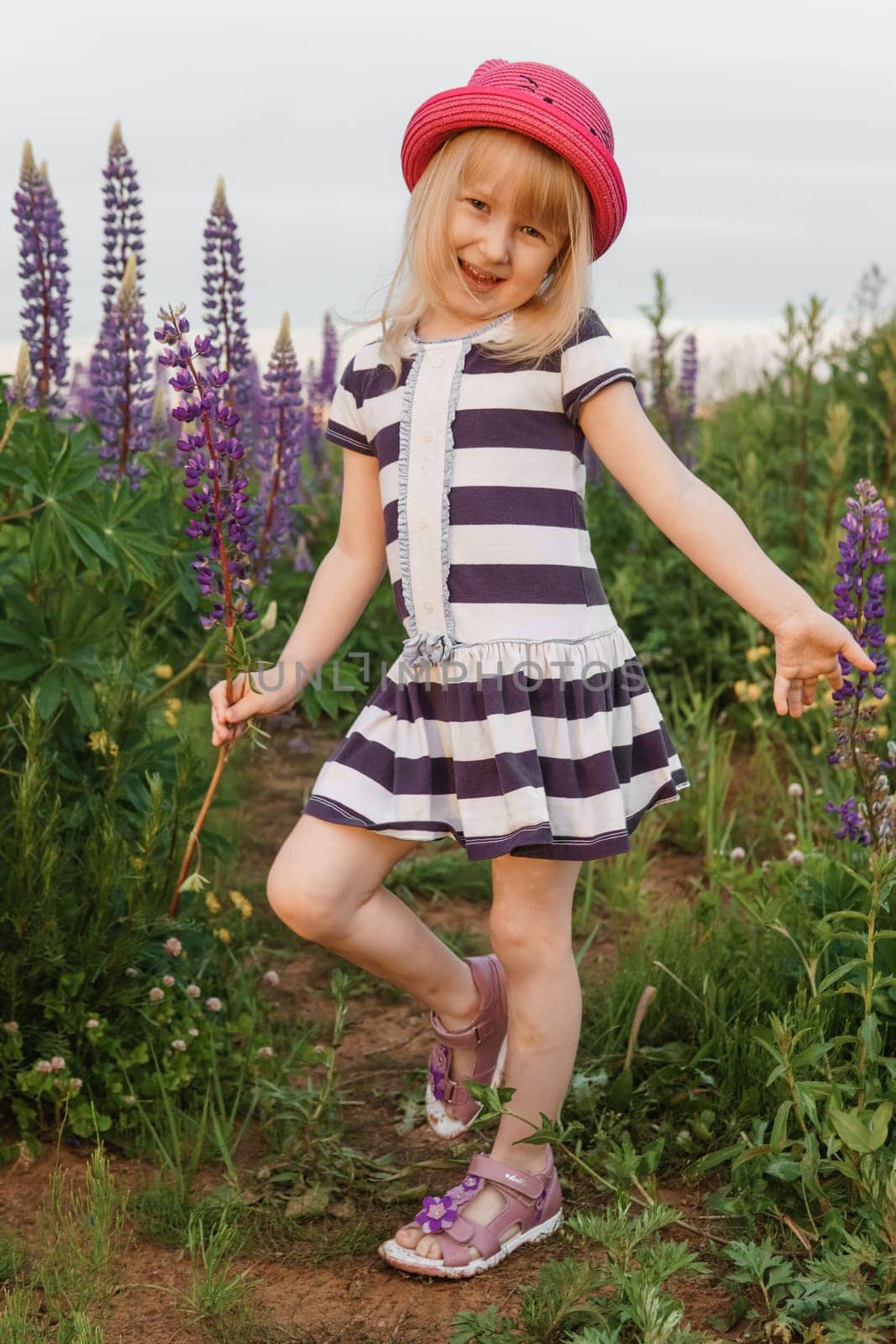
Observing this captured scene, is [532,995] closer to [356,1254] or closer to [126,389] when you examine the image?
[356,1254]

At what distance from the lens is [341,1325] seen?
2.16m

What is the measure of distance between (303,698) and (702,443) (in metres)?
2.41

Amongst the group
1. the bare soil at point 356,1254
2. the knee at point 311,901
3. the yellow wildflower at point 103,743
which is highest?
the yellow wildflower at point 103,743

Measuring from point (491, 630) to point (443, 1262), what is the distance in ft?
3.35

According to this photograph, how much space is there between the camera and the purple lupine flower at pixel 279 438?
3621 millimetres

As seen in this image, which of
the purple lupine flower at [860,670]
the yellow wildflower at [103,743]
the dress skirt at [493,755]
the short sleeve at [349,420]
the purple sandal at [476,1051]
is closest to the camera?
the dress skirt at [493,755]

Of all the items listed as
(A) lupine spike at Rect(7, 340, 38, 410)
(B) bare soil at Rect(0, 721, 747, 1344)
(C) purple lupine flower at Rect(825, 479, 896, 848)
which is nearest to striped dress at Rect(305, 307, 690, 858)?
(C) purple lupine flower at Rect(825, 479, 896, 848)

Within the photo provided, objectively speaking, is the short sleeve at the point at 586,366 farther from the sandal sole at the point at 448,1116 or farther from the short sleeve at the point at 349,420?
the sandal sole at the point at 448,1116

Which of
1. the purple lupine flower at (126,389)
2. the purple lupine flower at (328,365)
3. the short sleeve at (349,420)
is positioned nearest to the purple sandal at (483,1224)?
the short sleeve at (349,420)

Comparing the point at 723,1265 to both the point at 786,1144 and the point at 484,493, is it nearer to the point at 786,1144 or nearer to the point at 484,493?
the point at 786,1144

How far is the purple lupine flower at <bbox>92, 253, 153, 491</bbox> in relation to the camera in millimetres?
3357

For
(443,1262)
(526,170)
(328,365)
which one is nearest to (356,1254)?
(443,1262)

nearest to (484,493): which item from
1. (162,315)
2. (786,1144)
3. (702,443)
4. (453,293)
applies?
(453,293)

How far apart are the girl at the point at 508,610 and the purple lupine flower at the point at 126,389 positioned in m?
1.14
